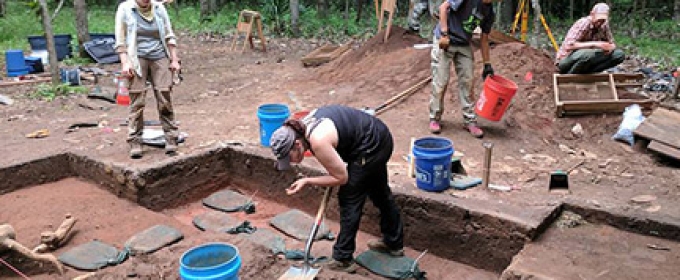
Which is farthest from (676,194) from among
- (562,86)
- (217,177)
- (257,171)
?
(217,177)

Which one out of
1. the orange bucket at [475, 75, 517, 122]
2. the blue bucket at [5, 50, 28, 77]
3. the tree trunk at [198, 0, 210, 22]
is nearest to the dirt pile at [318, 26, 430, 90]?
the orange bucket at [475, 75, 517, 122]

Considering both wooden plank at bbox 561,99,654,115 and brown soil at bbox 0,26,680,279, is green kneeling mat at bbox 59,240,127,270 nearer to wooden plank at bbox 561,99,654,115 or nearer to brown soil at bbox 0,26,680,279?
brown soil at bbox 0,26,680,279

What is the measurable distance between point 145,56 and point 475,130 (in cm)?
330

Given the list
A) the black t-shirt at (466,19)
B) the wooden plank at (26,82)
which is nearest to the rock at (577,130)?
the black t-shirt at (466,19)

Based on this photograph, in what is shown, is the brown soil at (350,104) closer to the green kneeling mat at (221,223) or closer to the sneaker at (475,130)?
the sneaker at (475,130)

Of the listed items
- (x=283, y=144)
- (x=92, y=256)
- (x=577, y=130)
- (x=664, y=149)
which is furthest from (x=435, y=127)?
(x=92, y=256)

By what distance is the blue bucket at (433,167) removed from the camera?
4.01 metres

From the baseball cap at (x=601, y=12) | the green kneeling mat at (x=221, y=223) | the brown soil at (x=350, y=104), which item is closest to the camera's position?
the brown soil at (x=350, y=104)

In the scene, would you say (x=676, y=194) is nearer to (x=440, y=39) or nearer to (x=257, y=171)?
(x=440, y=39)

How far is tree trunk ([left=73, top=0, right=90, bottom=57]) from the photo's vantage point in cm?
987

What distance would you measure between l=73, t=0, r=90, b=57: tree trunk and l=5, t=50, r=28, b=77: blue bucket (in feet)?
4.46

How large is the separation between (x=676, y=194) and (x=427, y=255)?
6.48 feet

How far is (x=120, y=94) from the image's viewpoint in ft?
24.0

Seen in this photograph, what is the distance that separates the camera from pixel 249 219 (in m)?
4.80
